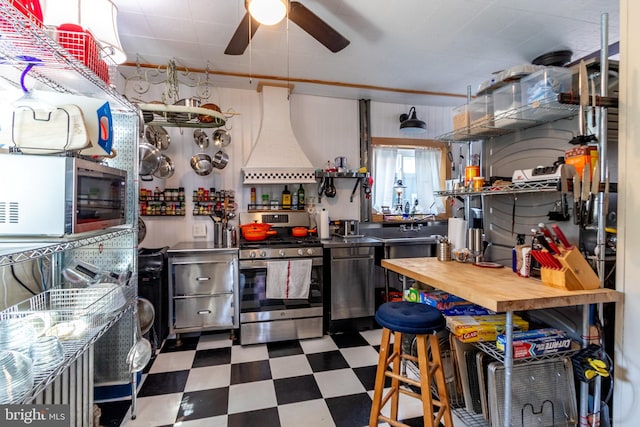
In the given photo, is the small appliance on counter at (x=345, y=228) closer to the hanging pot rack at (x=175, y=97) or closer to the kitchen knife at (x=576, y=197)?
the hanging pot rack at (x=175, y=97)

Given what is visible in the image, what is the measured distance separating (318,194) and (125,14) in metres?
2.44

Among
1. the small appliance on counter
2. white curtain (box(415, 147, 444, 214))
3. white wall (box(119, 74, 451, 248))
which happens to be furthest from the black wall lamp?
the small appliance on counter

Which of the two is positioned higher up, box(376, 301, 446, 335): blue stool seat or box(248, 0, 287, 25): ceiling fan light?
box(248, 0, 287, 25): ceiling fan light

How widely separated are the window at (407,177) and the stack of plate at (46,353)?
3431mm

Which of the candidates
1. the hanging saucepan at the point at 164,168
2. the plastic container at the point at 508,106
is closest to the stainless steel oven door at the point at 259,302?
the hanging saucepan at the point at 164,168

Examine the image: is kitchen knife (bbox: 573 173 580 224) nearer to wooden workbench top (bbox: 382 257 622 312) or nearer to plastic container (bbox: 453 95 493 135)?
wooden workbench top (bbox: 382 257 622 312)

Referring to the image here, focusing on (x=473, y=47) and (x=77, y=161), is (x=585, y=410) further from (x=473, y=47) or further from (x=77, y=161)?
→ (x=473, y=47)

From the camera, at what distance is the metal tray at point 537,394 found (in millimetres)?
1438

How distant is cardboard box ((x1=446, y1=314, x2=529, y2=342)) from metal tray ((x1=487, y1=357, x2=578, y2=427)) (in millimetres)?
139

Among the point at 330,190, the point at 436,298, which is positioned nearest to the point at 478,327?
the point at 436,298

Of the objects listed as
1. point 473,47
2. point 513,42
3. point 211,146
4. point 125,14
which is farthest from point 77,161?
point 513,42

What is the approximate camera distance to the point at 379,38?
8.38ft

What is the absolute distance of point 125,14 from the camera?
7.07ft

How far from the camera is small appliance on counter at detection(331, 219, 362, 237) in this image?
146 inches
